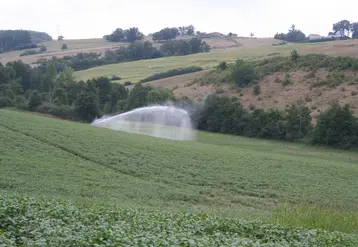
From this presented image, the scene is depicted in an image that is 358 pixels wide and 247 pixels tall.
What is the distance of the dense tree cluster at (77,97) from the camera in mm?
78812

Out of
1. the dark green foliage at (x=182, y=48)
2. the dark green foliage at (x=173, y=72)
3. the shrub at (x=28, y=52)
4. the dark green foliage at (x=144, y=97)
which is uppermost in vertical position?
the dark green foliage at (x=182, y=48)

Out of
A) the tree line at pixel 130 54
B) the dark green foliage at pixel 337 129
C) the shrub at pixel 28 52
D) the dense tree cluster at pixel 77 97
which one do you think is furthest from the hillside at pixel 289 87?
the shrub at pixel 28 52

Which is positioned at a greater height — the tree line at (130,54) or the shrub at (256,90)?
the tree line at (130,54)

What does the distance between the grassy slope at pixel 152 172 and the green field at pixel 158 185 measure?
7cm

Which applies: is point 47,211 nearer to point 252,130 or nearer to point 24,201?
point 24,201

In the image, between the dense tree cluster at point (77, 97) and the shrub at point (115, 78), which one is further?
the shrub at point (115, 78)

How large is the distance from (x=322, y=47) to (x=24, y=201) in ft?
407

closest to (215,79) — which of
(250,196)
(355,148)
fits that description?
(355,148)

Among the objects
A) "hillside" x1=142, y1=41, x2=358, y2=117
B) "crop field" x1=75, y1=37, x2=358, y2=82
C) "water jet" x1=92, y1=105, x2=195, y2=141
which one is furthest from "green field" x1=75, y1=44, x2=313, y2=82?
"water jet" x1=92, y1=105, x2=195, y2=141

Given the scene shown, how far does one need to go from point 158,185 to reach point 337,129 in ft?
124

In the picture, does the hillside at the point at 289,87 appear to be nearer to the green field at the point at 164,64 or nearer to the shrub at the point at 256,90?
the shrub at the point at 256,90

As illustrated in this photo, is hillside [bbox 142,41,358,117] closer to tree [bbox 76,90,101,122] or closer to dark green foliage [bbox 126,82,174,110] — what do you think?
dark green foliage [bbox 126,82,174,110]

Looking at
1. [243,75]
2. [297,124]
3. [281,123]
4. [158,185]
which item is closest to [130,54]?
[243,75]

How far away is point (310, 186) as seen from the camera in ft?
115
